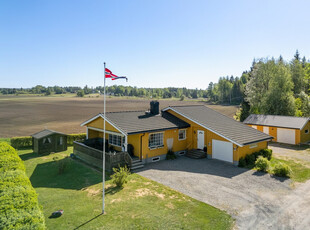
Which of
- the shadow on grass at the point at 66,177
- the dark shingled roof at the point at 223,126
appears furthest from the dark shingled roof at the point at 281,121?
the shadow on grass at the point at 66,177

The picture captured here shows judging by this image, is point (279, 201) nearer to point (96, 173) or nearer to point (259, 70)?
point (96, 173)

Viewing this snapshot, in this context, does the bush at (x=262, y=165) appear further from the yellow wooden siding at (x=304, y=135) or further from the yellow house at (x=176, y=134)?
the yellow wooden siding at (x=304, y=135)

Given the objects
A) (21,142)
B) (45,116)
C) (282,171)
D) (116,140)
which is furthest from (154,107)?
(45,116)

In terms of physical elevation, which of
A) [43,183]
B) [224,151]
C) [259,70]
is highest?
[259,70]

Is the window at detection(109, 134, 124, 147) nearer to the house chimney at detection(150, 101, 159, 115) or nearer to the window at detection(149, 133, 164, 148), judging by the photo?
the window at detection(149, 133, 164, 148)

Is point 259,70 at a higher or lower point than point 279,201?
higher

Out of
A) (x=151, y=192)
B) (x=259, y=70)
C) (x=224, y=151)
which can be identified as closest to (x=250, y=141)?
(x=224, y=151)
